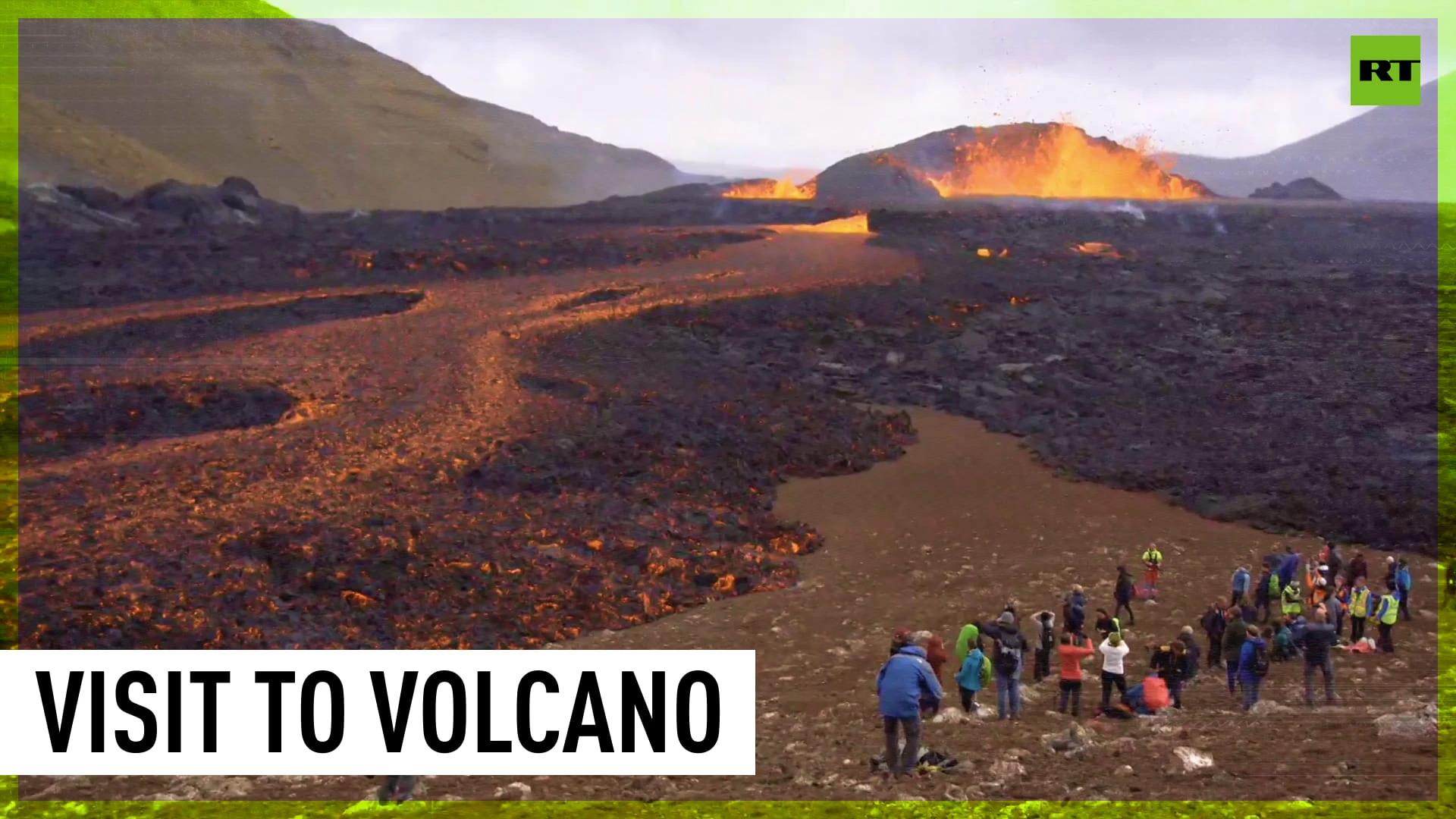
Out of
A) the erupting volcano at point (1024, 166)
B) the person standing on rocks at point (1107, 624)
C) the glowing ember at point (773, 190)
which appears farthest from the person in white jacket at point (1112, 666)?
the erupting volcano at point (1024, 166)

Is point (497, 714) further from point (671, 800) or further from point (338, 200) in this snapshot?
point (338, 200)

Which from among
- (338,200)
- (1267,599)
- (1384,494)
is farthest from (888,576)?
(338,200)

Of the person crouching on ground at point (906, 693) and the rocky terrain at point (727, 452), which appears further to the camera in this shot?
the rocky terrain at point (727, 452)

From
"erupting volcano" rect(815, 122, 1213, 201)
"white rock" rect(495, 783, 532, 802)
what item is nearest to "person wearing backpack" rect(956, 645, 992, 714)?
"white rock" rect(495, 783, 532, 802)

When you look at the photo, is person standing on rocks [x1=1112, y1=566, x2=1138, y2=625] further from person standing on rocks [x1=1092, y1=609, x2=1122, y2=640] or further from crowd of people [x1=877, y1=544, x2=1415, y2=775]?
person standing on rocks [x1=1092, y1=609, x2=1122, y2=640]

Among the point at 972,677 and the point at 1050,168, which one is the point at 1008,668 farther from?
the point at 1050,168

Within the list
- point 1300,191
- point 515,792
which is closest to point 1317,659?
point 515,792

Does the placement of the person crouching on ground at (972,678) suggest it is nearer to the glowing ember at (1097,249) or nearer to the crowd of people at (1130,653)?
the crowd of people at (1130,653)

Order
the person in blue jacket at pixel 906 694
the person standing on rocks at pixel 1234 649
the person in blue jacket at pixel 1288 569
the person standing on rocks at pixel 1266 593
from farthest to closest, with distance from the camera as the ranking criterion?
the person in blue jacket at pixel 1288 569 < the person standing on rocks at pixel 1266 593 < the person standing on rocks at pixel 1234 649 < the person in blue jacket at pixel 906 694
